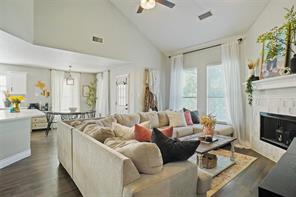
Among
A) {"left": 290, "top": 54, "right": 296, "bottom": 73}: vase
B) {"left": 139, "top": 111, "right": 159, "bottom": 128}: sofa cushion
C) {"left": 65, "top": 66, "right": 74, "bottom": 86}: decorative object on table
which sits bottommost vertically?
{"left": 139, "top": 111, "right": 159, "bottom": 128}: sofa cushion

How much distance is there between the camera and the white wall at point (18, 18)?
2826 millimetres

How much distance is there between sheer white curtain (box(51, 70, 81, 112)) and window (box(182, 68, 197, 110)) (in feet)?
16.1

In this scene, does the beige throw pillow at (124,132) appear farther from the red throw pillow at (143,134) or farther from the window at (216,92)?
the window at (216,92)

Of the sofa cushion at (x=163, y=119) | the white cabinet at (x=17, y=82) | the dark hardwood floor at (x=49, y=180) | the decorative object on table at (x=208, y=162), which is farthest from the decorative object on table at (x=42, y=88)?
the decorative object on table at (x=208, y=162)

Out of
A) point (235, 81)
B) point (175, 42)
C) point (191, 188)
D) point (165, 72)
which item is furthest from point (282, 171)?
point (165, 72)

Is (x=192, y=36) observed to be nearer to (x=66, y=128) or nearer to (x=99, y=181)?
(x=66, y=128)

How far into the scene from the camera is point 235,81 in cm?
455

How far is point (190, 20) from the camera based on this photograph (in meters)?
4.65

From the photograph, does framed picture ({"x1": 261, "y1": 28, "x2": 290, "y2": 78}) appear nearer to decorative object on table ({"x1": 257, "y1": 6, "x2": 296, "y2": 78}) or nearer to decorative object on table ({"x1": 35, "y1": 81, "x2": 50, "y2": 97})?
decorative object on table ({"x1": 257, "y1": 6, "x2": 296, "y2": 78})

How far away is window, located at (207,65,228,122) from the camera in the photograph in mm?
5008

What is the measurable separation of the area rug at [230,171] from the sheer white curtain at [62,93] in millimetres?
6436

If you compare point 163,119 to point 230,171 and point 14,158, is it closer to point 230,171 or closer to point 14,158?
point 230,171

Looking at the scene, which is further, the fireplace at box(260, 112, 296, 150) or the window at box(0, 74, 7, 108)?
the window at box(0, 74, 7, 108)

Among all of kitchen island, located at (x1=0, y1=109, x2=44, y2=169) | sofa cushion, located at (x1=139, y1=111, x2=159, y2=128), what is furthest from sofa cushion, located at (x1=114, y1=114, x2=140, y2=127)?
kitchen island, located at (x1=0, y1=109, x2=44, y2=169)
